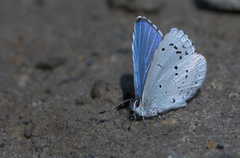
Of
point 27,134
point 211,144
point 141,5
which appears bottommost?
point 211,144

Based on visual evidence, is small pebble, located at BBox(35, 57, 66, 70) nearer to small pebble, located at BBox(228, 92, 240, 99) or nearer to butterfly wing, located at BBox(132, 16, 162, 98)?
butterfly wing, located at BBox(132, 16, 162, 98)

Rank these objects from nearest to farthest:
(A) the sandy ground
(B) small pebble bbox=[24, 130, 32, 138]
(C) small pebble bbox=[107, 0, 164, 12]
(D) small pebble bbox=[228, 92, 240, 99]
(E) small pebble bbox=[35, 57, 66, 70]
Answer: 1. (A) the sandy ground
2. (B) small pebble bbox=[24, 130, 32, 138]
3. (D) small pebble bbox=[228, 92, 240, 99]
4. (E) small pebble bbox=[35, 57, 66, 70]
5. (C) small pebble bbox=[107, 0, 164, 12]

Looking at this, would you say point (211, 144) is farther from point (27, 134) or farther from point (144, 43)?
point (27, 134)

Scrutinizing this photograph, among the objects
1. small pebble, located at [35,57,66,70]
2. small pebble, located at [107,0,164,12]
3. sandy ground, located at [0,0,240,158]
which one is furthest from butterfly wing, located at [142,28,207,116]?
small pebble, located at [107,0,164,12]

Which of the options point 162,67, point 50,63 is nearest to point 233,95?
point 162,67

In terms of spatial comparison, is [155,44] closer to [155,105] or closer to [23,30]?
[155,105]

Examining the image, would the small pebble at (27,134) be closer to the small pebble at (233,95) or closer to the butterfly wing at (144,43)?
the butterfly wing at (144,43)
